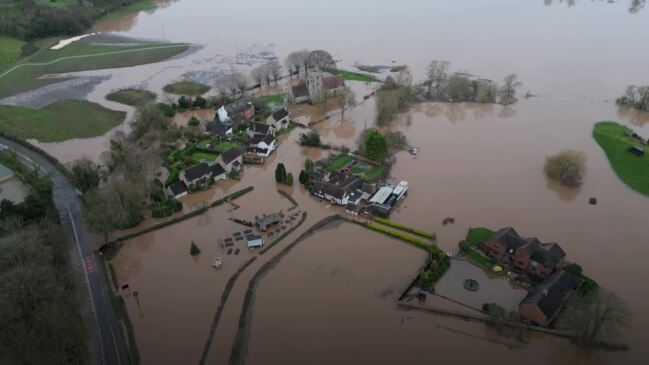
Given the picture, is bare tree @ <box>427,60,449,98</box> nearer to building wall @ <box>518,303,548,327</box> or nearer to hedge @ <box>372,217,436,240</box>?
hedge @ <box>372,217,436,240</box>

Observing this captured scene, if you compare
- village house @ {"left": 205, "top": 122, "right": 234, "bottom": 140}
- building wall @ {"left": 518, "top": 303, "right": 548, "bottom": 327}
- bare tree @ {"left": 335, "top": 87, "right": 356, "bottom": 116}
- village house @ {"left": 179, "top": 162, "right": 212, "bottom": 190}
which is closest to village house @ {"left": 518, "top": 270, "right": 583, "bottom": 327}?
building wall @ {"left": 518, "top": 303, "right": 548, "bottom": 327}

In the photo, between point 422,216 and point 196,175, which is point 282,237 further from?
point 196,175

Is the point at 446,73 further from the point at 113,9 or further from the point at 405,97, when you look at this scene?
the point at 113,9

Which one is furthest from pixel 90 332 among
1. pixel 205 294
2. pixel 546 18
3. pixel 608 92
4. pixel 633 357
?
pixel 546 18

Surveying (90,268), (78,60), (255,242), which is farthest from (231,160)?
(78,60)

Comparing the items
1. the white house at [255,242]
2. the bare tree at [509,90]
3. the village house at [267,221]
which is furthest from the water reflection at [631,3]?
the white house at [255,242]
